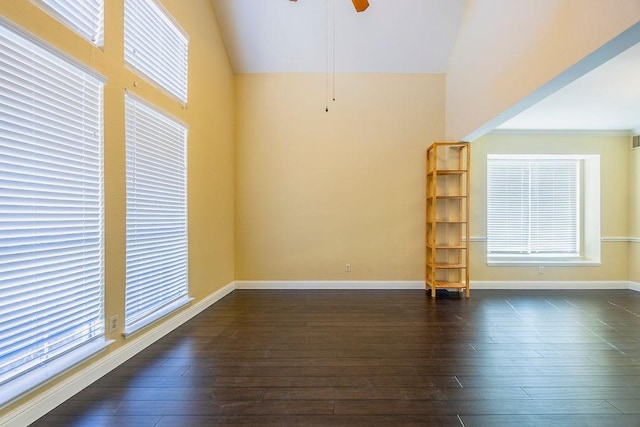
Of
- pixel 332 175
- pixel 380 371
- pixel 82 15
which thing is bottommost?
pixel 380 371

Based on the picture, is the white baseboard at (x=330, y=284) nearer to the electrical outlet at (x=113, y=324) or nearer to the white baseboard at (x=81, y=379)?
the white baseboard at (x=81, y=379)

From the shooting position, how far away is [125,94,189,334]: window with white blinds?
244 cm

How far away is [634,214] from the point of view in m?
4.68

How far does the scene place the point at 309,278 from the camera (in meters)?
4.70

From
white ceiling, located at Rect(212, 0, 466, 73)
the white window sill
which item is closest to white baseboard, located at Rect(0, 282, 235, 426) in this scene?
white ceiling, located at Rect(212, 0, 466, 73)

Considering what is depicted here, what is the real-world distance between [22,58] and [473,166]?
514 centimetres

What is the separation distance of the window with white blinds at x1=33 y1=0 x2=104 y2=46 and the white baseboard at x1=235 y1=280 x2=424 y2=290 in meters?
3.52

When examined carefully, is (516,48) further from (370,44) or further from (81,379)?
(81,379)

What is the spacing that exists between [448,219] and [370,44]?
111 inches

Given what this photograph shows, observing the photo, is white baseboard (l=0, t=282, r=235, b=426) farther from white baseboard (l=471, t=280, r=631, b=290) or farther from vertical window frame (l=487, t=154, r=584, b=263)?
vertical window frame (l=487, t=154, r=584, b=263)

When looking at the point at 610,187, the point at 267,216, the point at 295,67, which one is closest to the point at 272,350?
the point at 267,216

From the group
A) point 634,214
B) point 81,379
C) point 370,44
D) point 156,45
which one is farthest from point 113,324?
point 634,214

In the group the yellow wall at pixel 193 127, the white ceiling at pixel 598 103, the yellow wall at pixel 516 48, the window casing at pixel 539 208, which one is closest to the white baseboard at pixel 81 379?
the yellow wall at pixel 193 127

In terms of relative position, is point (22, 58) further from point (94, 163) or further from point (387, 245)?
point (387, 245)
